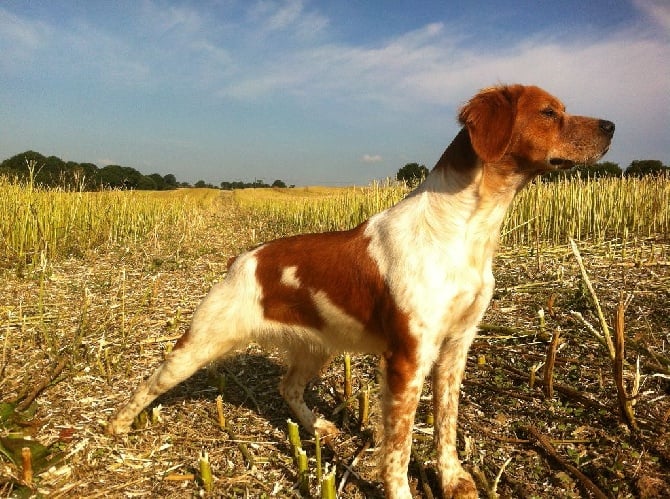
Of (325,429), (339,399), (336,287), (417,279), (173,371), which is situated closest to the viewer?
(417,279)

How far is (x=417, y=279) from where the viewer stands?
2.07m

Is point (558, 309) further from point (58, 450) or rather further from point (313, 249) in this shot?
point (58, 450)

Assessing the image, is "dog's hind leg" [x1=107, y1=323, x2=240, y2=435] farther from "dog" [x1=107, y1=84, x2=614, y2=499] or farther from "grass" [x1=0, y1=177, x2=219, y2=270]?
"grass" [x1=0, y1=177, x2=219, y2=270]

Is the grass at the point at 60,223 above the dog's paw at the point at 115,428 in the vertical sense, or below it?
above

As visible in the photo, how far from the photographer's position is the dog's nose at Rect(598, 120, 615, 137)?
7.59 ft

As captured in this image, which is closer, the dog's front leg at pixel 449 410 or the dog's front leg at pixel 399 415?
the dog's front leg at pixel 399 415

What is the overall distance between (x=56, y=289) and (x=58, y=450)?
3781 mm

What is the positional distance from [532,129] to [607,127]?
429 millimetres

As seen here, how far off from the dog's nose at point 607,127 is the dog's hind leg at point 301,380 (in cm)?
201

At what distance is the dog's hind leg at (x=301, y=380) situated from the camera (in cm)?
295

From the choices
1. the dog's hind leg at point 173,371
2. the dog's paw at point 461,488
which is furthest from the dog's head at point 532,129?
the dog's hind leg at point 173,371

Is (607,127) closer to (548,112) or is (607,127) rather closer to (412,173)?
(548,112)

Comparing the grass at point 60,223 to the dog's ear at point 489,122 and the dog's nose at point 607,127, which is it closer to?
the dog's ear at point 489,122

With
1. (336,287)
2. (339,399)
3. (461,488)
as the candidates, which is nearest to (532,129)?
(336,287)
